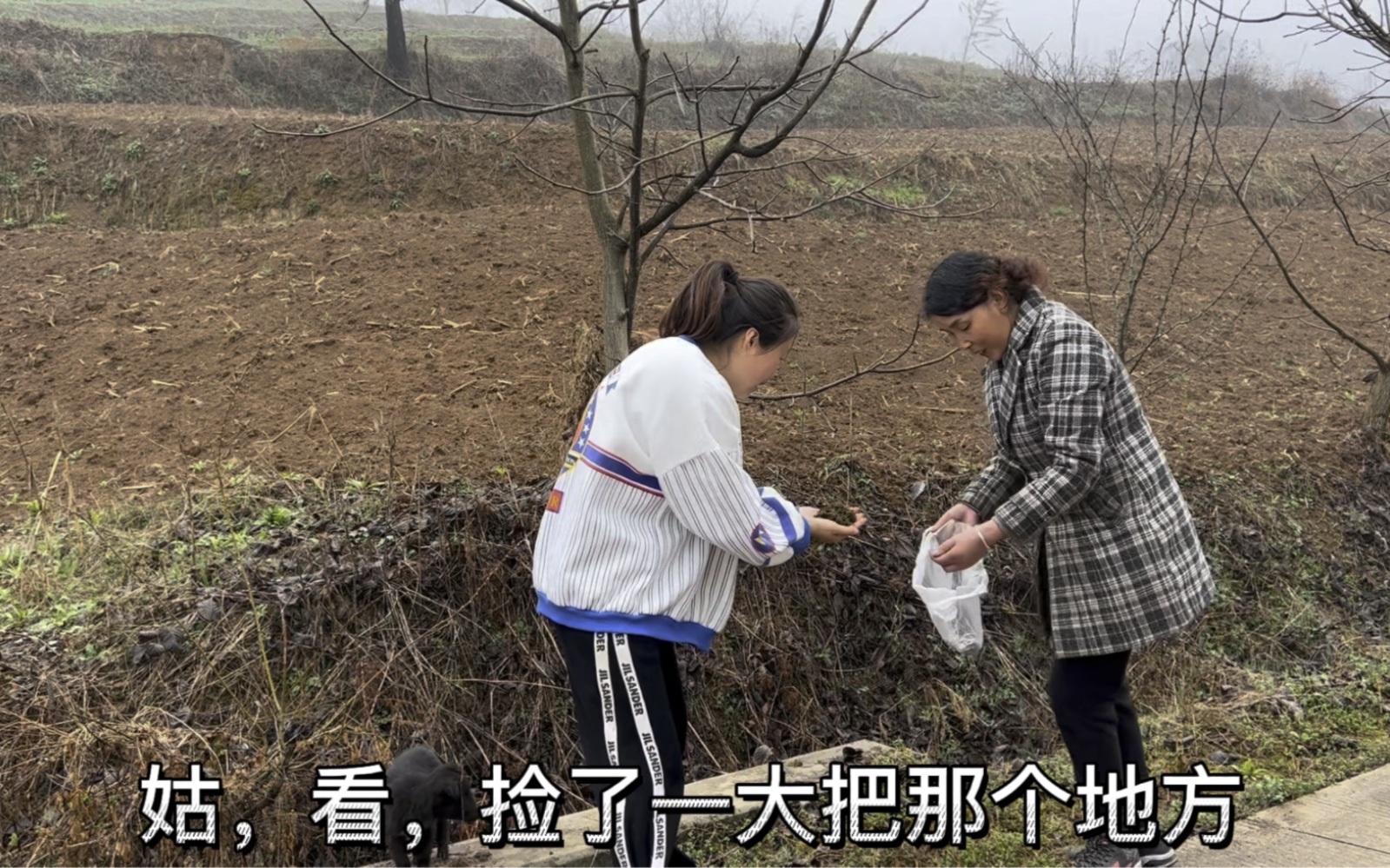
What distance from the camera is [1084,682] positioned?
2967mm

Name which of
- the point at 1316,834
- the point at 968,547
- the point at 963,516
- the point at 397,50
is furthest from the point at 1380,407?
the point at 397,50

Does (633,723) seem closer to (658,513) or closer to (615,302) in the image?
(658,513)

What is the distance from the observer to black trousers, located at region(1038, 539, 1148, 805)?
2955mm

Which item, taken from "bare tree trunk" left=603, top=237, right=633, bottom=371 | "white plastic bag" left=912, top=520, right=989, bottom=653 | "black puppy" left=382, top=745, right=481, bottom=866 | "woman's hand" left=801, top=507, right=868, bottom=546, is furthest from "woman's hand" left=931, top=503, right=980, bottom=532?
"bare tree trunk" left=603, top=237, right=633, bottom=371

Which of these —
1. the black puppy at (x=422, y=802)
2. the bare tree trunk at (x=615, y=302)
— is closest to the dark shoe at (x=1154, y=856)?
the black puppy at (x=422, y=802)

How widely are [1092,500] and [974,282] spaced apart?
68cm

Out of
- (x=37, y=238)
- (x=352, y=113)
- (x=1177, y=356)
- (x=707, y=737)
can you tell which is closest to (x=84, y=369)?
(x=37, y=238)

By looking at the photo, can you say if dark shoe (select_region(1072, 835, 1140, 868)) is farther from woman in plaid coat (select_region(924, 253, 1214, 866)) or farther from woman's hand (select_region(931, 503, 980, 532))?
woman's hand (select_region(931, 503, 980, 532))

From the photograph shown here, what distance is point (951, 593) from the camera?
10.5 ft

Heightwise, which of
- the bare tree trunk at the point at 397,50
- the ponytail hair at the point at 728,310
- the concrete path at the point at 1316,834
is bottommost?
the concrete path at the point at 1316,834

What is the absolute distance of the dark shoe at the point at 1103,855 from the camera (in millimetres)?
3121

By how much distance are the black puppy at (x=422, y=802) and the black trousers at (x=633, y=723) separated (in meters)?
0.74

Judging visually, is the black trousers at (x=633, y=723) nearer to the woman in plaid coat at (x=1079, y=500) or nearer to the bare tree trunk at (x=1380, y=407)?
the woman in plaid coat at (x=1079, y=500)

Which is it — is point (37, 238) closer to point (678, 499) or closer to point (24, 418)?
point (24, 418)
